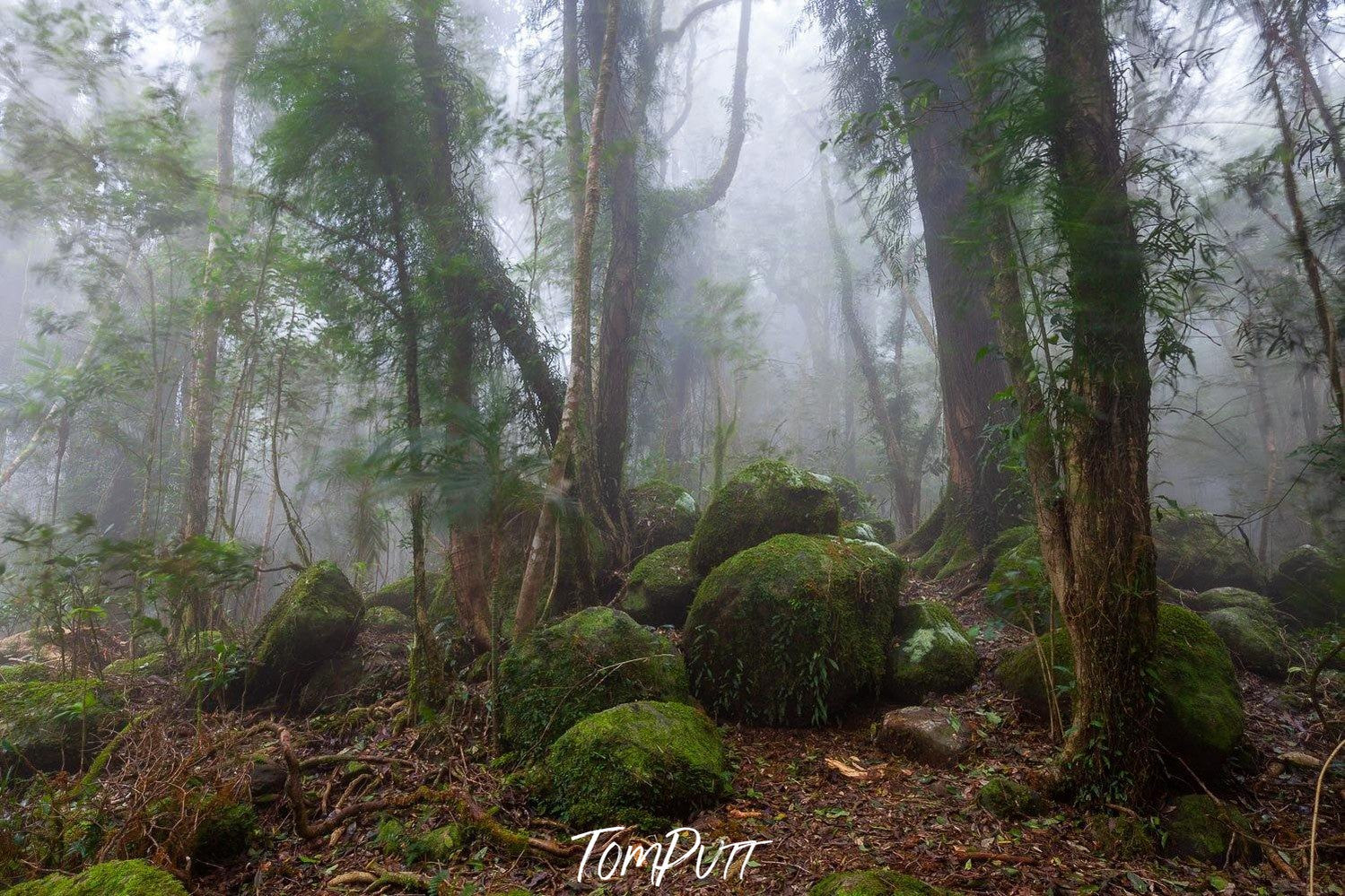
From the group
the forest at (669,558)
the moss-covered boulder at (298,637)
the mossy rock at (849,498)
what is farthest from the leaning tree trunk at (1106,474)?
the mossy rock at (849,498)

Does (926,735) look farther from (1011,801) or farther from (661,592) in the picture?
(661,592)

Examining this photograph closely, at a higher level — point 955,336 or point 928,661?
point 955,336

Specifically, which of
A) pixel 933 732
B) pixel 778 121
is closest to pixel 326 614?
pixel 933 732

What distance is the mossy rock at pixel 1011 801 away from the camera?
359cm

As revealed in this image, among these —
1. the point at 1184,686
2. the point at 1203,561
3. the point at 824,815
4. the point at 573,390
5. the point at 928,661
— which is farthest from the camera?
the point at 1203,561

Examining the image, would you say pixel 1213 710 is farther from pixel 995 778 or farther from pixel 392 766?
pixel 392 766

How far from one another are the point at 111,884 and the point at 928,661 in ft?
16.8

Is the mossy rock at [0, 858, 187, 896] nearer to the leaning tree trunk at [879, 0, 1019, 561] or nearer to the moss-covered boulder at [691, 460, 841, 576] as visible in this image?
the moss-covered boulder at [691, 460, 841, 576]

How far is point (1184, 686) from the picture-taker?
4070 mm

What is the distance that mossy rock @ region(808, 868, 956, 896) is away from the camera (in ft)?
8.73

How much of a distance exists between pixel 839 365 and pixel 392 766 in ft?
98.3

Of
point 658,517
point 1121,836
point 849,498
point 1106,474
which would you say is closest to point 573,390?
point 658,517

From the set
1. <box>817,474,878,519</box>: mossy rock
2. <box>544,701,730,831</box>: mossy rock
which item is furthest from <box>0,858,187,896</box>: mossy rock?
<box>817,474,878,519</box>: mossy rock

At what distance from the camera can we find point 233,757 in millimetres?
4227
